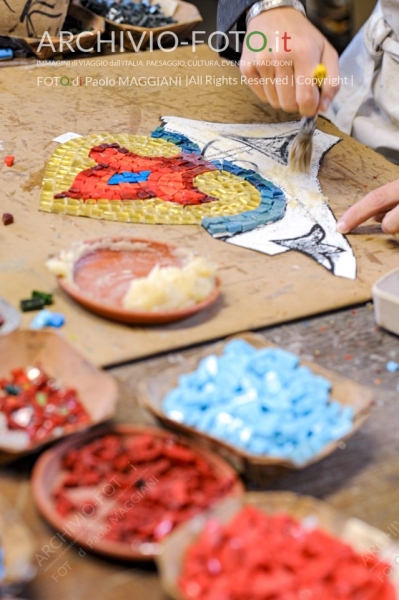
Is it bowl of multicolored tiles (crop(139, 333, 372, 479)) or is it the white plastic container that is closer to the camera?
bowl of multicolored tiles (crop(139, 333, 372, 479))

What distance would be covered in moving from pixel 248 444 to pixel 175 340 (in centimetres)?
46

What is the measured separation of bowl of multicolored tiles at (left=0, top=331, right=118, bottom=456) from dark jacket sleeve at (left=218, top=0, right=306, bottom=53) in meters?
1.63

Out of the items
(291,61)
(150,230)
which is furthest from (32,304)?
(291,61)

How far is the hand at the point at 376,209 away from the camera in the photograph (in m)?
2.12

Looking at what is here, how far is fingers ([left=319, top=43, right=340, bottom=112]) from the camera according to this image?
2.31 metres

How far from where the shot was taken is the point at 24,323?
168 cm

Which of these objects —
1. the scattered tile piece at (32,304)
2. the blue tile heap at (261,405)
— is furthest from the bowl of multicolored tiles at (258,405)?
the scattered tile piece at (32,304)

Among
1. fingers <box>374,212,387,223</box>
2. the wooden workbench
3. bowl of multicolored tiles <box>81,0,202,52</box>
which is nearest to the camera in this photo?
the wooden workbench

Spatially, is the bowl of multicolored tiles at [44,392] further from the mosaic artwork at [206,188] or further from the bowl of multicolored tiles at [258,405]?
the mosaic artwork at [206,188]

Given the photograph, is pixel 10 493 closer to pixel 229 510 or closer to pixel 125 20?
pixel 229 510

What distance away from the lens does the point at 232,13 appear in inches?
107

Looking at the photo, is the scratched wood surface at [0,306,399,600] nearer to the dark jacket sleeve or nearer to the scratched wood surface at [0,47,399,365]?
the scratched wood surface at [0,47,399,365]

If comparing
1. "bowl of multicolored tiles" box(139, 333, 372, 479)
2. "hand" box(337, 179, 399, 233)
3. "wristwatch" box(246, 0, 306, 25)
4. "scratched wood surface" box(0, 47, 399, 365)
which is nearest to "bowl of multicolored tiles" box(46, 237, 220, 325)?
"scratched wood surface" box(0, 47, 399, 365)

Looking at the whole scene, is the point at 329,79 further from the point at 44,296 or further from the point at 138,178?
the point at 44,296
